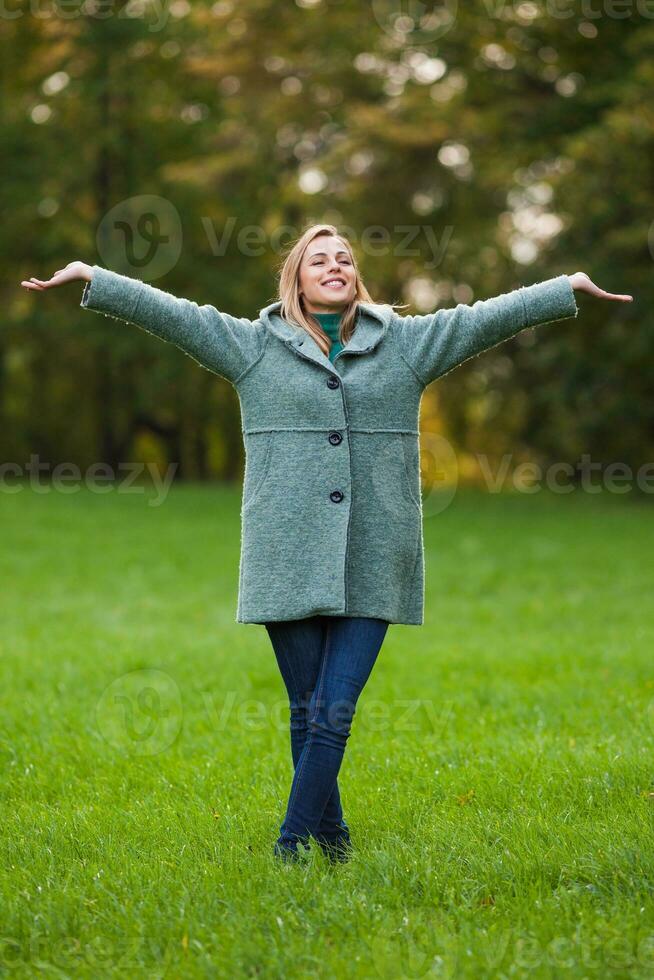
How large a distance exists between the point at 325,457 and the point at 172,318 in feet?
2.25

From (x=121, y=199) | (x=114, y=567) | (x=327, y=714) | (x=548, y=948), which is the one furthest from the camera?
(x=121, y=199)

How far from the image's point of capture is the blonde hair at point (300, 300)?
4.12 meters

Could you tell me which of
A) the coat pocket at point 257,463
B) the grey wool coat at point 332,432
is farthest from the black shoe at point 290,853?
the coat pocket at point 257,463

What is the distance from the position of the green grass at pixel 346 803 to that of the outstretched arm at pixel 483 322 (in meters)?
1.66

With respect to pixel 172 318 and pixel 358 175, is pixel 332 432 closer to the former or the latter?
pixel 172 318

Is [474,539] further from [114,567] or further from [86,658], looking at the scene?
[86,658]

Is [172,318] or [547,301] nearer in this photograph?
[172,318]

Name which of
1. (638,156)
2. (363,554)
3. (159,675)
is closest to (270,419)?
(363,554)

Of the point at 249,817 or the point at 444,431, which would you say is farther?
the point at 444,431

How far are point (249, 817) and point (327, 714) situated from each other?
2.80 feet

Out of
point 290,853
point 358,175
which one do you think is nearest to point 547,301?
point 290,853

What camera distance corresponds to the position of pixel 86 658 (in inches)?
331

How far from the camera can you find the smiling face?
13.4 ft

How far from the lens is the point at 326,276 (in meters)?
4.09
